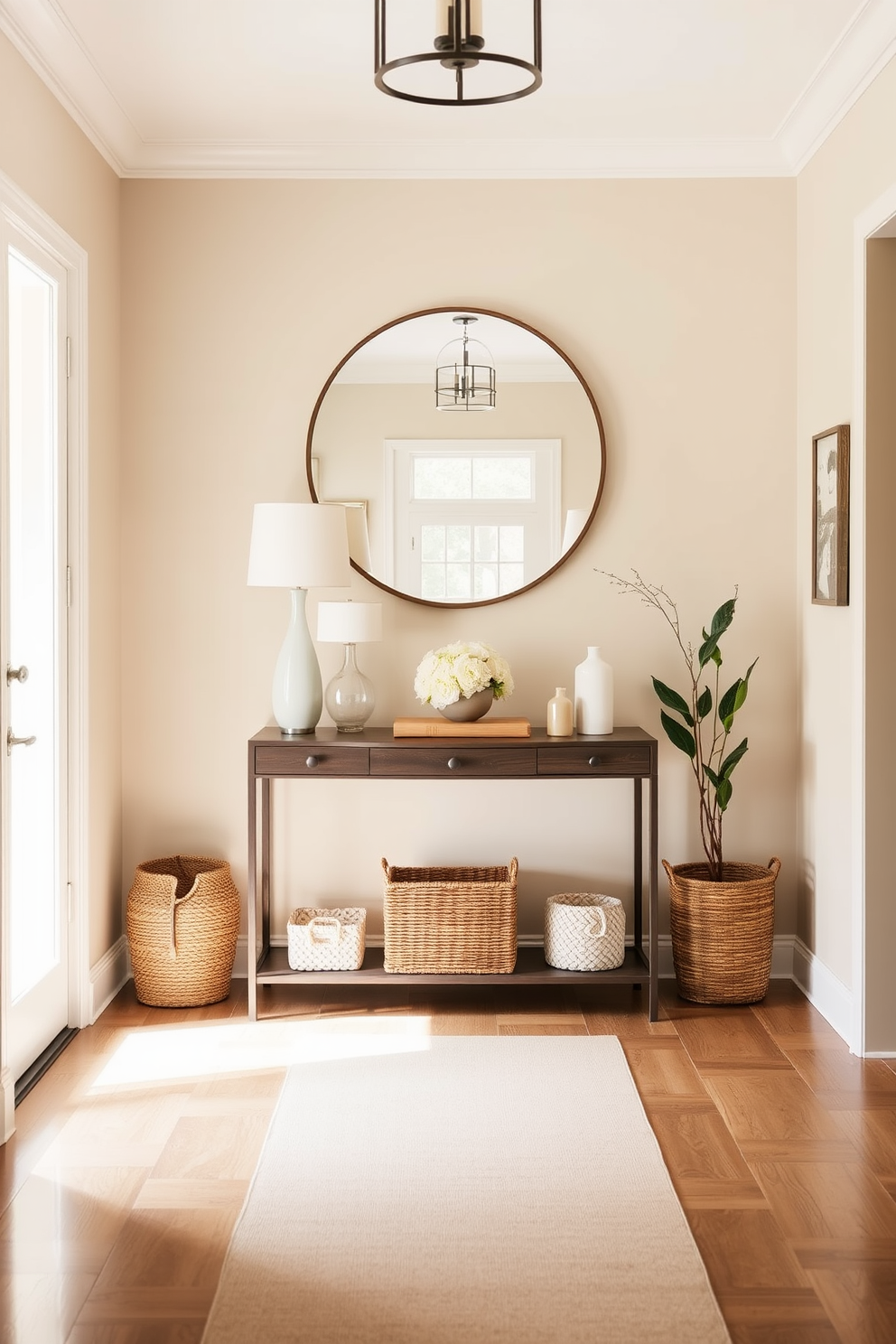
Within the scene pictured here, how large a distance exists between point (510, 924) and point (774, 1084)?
0.91 metres

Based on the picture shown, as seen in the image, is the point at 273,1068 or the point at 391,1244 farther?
the point at 273,1068

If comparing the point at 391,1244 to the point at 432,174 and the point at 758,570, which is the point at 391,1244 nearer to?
the point at 758,570

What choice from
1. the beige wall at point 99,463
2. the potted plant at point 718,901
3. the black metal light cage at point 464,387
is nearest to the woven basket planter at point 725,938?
the potted plant at point 718,901

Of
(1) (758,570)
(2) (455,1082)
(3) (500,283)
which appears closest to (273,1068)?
(2) (455,1082)

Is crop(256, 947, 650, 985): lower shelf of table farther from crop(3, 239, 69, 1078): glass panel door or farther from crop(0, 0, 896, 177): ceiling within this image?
crop(0, 0, 896, 177): ceiling

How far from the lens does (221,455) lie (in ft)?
12.9

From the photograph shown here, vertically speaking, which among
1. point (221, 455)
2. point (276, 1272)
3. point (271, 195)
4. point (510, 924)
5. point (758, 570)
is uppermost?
point (271, 195)

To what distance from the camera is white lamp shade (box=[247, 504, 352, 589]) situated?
348 centimetres

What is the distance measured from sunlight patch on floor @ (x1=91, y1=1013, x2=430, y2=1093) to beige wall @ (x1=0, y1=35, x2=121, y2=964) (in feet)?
1.37

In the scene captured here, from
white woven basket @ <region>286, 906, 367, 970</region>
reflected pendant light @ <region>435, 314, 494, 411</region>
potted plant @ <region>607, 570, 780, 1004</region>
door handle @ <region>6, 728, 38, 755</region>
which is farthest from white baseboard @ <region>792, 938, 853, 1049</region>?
door handle @ <region>6, 728, 38, 755</region>

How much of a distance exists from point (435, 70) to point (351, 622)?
1.58m

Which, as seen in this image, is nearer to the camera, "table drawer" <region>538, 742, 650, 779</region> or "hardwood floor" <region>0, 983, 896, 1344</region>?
"hardwood floor" <region>0, 983, 896, 1344</region>

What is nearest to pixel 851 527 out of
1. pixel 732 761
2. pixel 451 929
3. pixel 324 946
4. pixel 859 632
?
pixel 859 632

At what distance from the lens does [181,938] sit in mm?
3639
